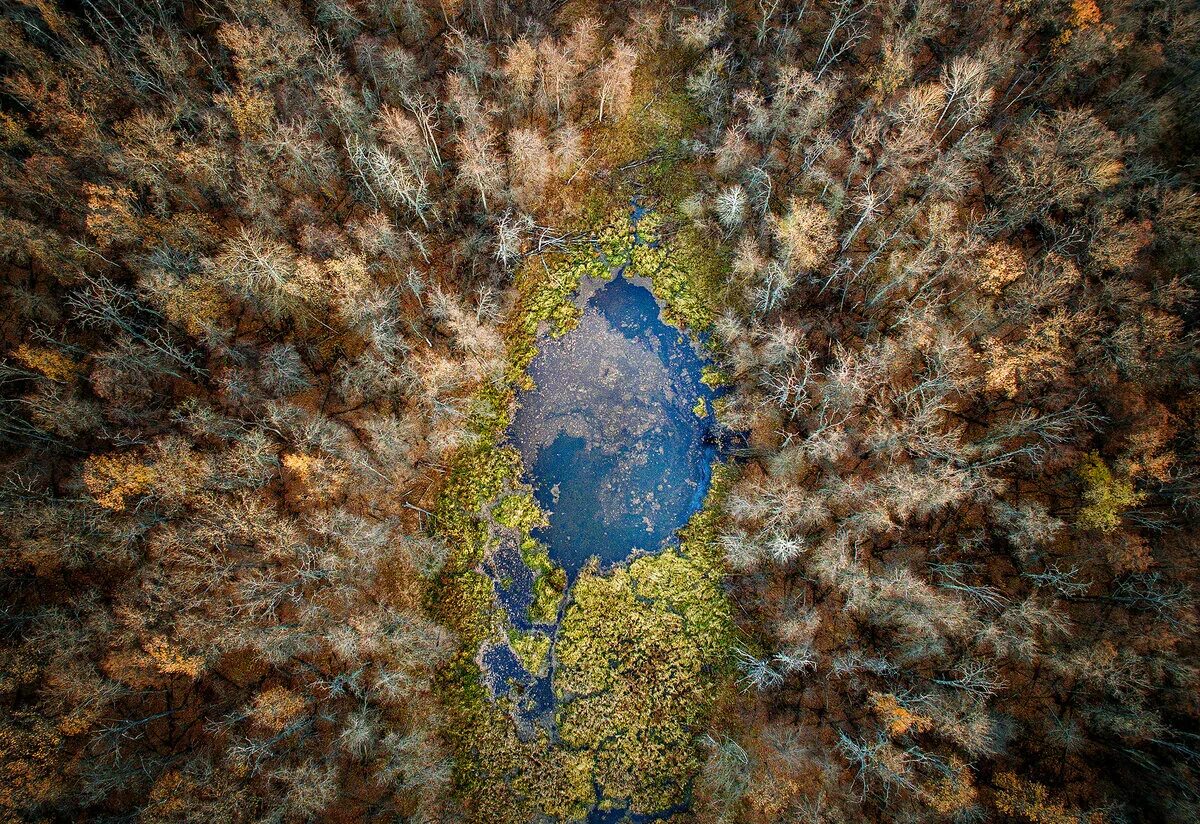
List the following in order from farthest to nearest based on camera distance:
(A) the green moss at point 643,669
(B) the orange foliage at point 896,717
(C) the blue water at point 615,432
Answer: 1. (C) the blue water at point 615,432
2. (A) the green moss at point 643,669
3. (B) the orange foliage at point 896,717

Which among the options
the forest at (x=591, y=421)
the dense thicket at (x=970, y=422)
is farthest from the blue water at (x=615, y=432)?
the dense thicket at (x=970, y=422)

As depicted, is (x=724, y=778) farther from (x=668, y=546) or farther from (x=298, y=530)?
(x=298, y=530)

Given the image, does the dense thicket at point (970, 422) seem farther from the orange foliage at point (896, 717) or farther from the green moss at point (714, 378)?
the green moss at point (714, 378)

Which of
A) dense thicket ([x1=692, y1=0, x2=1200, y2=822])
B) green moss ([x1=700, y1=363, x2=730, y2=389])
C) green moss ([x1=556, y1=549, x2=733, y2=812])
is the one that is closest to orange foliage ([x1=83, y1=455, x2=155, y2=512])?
green moss ([x1=556, y1=549, x2=733, y2=812])

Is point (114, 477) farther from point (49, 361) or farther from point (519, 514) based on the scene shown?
point (519, 514)

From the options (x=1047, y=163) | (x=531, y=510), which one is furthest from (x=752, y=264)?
(x=531, y=510)

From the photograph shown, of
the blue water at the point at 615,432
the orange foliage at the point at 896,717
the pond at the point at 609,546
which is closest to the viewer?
the orange foliage at the point at 896,717

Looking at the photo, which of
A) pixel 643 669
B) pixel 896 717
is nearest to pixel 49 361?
pixel 643 669
